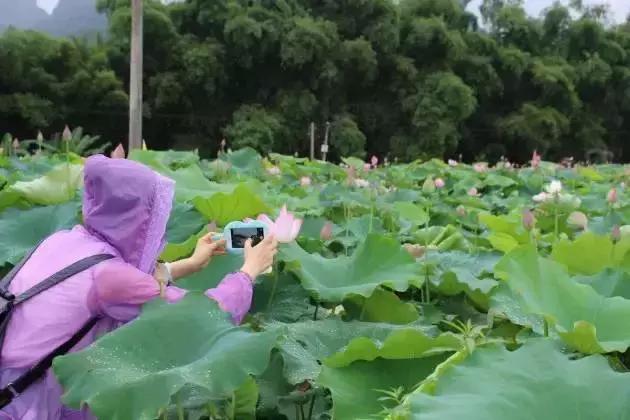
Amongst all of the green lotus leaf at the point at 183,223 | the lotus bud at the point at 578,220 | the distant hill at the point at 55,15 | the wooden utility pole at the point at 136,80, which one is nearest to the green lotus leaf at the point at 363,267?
the green lotus leaf at the point at 183,223

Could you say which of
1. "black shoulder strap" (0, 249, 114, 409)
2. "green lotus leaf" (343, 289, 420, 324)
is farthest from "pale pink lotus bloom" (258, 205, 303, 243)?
"black shoulder strap" (0, 249, 114, 409)

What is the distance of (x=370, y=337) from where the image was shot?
1.00 meters

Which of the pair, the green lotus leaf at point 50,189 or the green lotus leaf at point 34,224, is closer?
the green lotus leaf at point 34,224

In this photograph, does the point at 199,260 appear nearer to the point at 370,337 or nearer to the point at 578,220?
the point at 370,337

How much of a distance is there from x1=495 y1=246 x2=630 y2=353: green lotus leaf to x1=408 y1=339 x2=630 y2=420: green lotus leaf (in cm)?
13

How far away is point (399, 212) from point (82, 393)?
1.32m

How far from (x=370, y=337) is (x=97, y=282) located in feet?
1.09

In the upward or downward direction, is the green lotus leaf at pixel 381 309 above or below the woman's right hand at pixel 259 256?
below

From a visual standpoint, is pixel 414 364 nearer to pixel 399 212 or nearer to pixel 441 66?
pixel 399 212

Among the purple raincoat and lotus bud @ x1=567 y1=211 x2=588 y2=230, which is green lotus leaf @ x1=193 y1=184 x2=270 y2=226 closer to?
the purple raincoat

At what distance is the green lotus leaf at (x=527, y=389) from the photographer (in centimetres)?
66

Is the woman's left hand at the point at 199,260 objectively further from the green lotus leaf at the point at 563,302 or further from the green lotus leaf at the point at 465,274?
the green lotus leaf at the point at 563,302

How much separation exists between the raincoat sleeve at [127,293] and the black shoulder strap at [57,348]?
0.02 metres

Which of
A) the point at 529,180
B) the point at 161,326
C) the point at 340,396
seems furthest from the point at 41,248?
the point at 529,180
